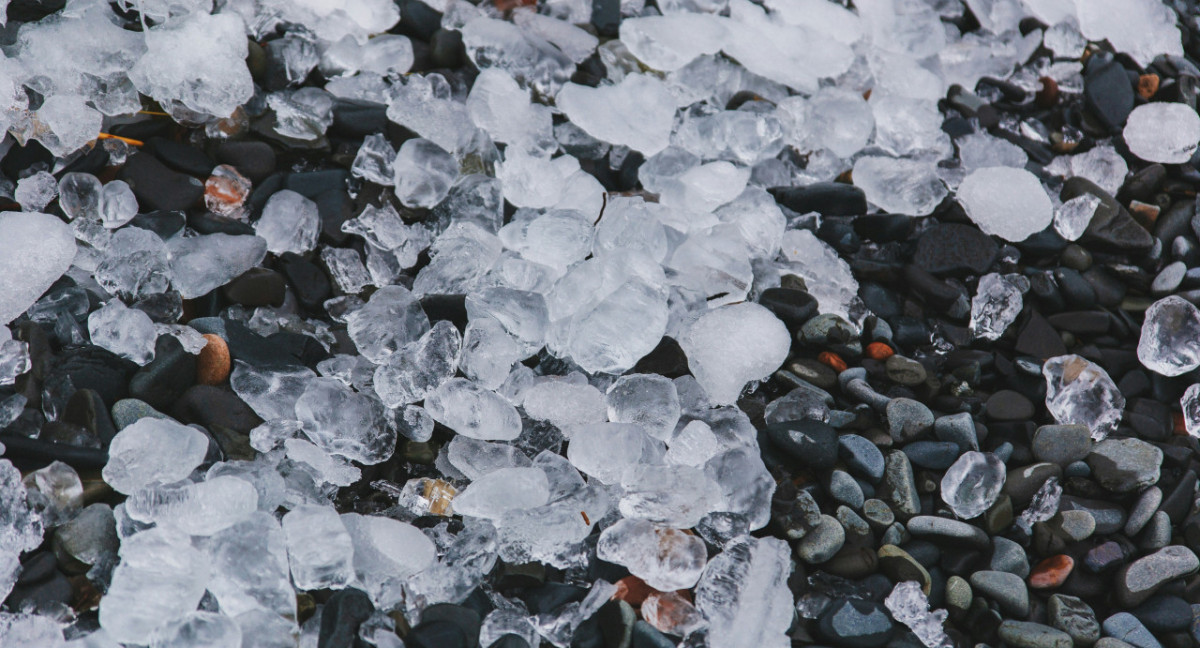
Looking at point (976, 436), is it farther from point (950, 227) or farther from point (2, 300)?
point (2, 300)

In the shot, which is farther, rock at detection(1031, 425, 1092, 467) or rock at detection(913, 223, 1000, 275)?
rock at detection(913, 223, 1000, 275)

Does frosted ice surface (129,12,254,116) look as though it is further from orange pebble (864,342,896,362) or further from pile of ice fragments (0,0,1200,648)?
orange pebble (864,342,896,362)

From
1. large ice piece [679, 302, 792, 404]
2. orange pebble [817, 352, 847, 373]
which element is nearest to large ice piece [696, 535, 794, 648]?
large ice piece [679, 302, 792, 404]

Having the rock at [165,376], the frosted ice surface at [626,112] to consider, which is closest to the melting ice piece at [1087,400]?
the frosted ice surface at [626,112]

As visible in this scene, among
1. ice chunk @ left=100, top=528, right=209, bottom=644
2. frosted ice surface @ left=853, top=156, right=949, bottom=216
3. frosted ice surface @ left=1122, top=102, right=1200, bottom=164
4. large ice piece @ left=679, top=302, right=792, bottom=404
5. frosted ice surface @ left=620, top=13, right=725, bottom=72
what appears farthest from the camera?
frosted ice surface @ left=620, top=13, right=725, bottom=72

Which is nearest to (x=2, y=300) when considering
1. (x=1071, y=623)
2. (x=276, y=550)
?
(x=276, y=550)
